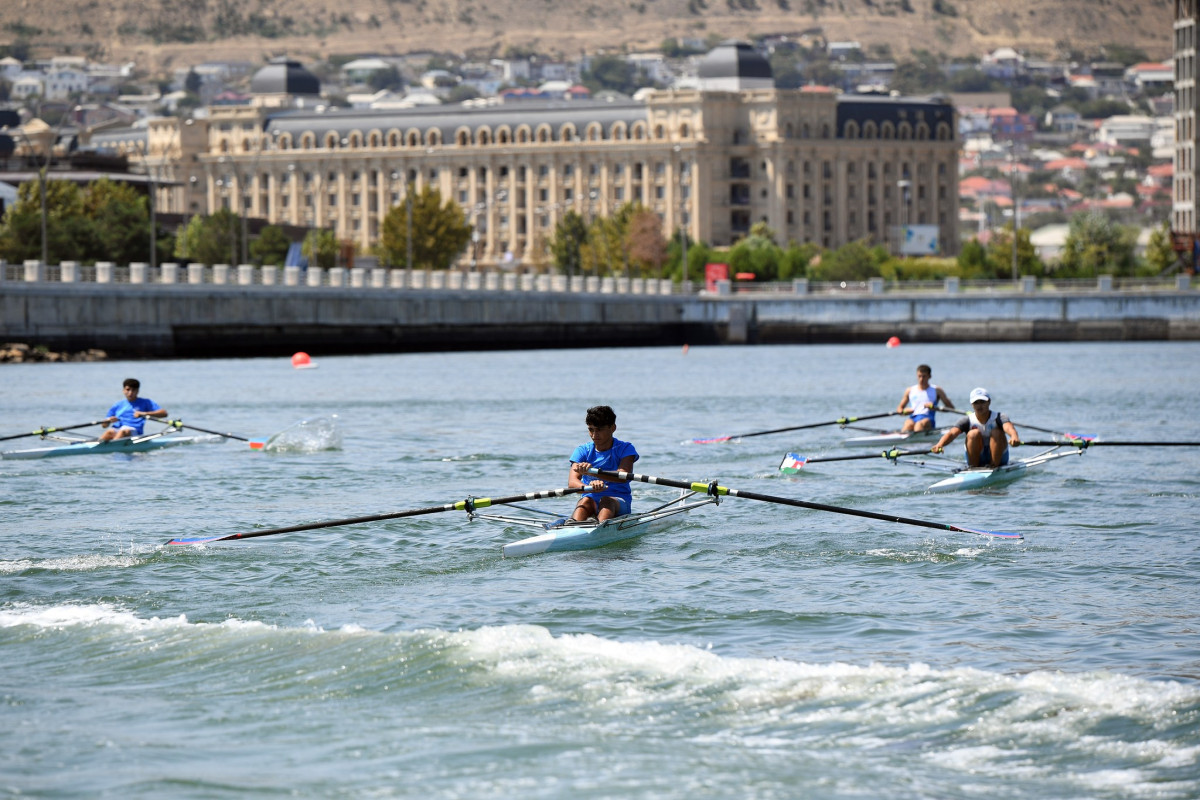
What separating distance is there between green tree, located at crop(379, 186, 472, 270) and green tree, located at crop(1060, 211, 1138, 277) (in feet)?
162

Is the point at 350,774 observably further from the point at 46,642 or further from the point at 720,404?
the point at 720,404

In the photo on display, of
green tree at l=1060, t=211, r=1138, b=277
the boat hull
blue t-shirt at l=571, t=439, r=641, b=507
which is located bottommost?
the boat hull

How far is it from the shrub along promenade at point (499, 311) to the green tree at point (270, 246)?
116 feet

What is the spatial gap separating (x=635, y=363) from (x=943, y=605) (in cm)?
7503

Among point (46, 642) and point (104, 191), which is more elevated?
point (104, 191)

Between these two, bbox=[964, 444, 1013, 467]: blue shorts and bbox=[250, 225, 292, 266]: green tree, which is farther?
bbox=[250, 225, 292, 266]: green tree

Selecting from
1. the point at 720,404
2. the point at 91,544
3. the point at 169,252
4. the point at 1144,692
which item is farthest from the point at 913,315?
the point at 1144,692

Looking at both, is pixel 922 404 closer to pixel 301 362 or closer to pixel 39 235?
pixel 301 362

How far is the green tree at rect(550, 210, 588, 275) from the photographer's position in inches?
7185

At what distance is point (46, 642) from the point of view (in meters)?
20.1

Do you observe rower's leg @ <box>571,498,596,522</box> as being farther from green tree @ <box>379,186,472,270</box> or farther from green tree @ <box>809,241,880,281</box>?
green tree @ <box>379,186,472,270</box>

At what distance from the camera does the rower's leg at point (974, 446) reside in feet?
105

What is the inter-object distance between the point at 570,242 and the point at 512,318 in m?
71.1

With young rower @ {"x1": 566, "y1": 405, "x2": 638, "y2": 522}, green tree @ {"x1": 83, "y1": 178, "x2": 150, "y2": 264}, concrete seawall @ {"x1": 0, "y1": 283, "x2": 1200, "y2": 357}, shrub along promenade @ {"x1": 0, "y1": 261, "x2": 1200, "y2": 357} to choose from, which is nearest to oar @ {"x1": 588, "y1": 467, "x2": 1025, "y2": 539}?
young rower @ {"x1": 566, "y1": 405, "x2": 638, "y2": 522}
